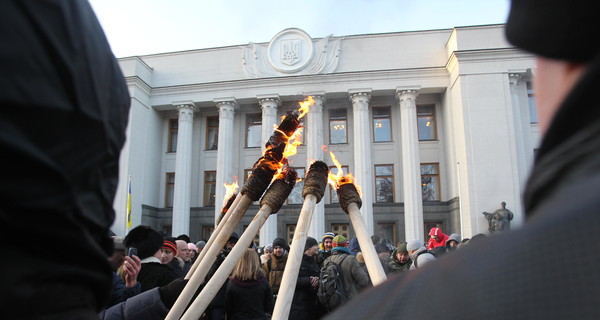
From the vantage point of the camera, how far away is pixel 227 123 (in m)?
26.3

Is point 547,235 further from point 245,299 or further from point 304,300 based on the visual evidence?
point 304,300

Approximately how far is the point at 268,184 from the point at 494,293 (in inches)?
126

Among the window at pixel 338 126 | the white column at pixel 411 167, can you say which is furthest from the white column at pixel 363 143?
the white column at pixel 411 167

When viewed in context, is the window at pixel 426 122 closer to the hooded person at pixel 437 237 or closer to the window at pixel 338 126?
the window at pixel 338 126

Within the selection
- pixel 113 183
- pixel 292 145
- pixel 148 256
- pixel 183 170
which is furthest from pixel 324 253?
pixel 183 170

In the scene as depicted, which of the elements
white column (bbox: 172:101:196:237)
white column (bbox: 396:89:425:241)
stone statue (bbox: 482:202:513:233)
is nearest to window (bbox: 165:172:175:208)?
white column (bbox: 172:101:196:237)

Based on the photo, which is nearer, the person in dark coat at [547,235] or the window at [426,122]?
the person in dark coat at [547,235]

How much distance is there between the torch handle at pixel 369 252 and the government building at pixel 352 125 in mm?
19641

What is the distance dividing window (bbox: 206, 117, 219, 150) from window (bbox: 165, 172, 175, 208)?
2952 mm

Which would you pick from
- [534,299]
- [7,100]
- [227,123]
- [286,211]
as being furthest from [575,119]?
[227,123]

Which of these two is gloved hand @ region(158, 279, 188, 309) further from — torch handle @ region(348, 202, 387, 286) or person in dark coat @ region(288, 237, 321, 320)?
person in dark coat @ region(288, 237, 321, 320)

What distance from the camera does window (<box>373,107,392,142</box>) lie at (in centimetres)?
2611

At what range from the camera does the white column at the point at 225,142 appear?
25703 mm

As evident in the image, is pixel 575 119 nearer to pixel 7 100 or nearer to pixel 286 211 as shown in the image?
pixel 7 100
